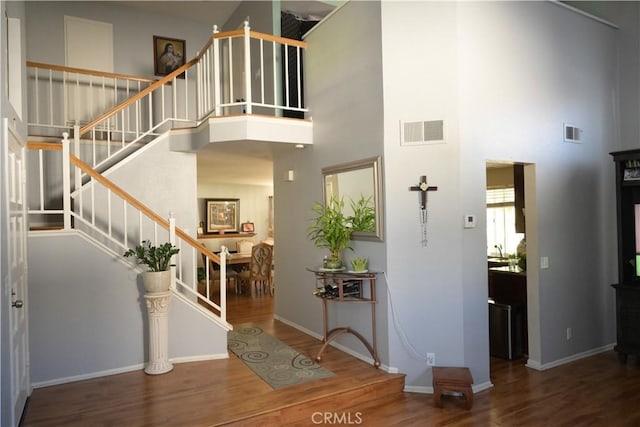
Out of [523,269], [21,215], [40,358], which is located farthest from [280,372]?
[523,269]

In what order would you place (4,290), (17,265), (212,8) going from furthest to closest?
(212,8)
(17,265)
(4,290)

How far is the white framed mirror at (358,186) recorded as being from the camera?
149 inches

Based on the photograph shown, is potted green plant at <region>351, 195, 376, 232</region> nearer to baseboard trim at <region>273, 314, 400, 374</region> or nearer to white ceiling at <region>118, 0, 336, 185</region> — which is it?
baseboard trim at <region>273, 314, 400, 374</region>

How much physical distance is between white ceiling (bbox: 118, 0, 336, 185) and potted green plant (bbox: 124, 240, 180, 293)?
4.81 feet

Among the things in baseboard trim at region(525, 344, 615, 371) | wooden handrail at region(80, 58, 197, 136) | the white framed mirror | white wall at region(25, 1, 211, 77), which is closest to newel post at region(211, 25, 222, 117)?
wooden handrail at region(80, 58, 197, 136)

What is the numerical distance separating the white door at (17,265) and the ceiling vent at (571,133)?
499 centimetres

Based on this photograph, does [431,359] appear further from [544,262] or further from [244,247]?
[244,247]

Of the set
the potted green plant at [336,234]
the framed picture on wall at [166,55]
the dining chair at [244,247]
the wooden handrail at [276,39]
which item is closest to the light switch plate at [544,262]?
the potted green plant at [336,234]

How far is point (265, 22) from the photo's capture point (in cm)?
582

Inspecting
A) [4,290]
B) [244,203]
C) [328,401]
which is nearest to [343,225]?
[328,401]

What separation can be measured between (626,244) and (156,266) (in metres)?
4.82

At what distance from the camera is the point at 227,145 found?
4703 millimetres

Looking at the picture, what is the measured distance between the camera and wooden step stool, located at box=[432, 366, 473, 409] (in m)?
3.29

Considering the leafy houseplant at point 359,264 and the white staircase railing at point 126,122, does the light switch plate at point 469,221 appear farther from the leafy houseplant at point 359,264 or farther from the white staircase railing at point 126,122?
the white staircase railing at point 126,122
